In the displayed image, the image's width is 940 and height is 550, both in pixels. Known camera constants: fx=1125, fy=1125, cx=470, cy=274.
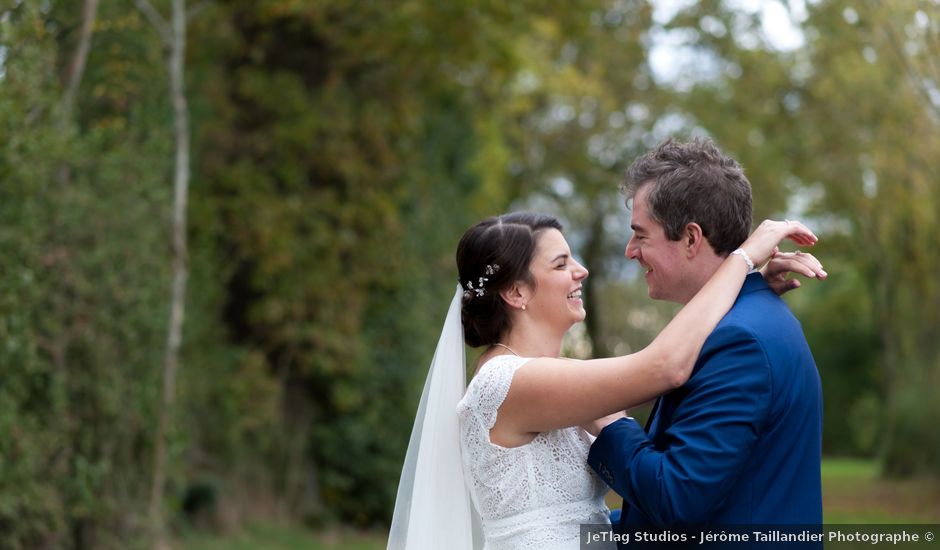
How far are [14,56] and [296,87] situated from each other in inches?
268

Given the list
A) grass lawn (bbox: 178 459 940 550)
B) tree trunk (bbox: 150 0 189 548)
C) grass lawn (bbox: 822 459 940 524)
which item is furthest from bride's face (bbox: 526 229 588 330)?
grass lawn (bbox: 822 459 940 524)

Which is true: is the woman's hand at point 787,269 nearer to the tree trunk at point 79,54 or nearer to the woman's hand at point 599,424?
the woman's hand at point 599,424

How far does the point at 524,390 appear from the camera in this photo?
3.41 meters

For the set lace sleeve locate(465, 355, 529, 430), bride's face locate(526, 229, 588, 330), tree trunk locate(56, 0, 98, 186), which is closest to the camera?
lace sleeve locate(465, 355, 529, 430)

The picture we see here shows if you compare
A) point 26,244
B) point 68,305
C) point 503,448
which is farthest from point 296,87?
point 503,448

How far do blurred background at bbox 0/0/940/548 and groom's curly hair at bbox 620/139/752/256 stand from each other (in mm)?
4445

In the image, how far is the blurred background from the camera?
826 cm

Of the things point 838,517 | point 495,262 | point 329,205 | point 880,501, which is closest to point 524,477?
point 495,262

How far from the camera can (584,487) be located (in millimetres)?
3619

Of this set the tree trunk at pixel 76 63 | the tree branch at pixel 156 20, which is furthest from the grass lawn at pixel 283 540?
the tree branch at pixel 156 20

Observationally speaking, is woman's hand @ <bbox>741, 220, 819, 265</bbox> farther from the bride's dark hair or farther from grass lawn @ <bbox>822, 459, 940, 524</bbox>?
grass lawn @ <bbox>822, 459, 940, 524</bbox>

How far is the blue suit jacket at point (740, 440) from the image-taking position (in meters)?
2.96

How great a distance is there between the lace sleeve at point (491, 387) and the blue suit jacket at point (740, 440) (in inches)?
16.6

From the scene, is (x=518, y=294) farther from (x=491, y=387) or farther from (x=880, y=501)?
(x=880, y=501)
